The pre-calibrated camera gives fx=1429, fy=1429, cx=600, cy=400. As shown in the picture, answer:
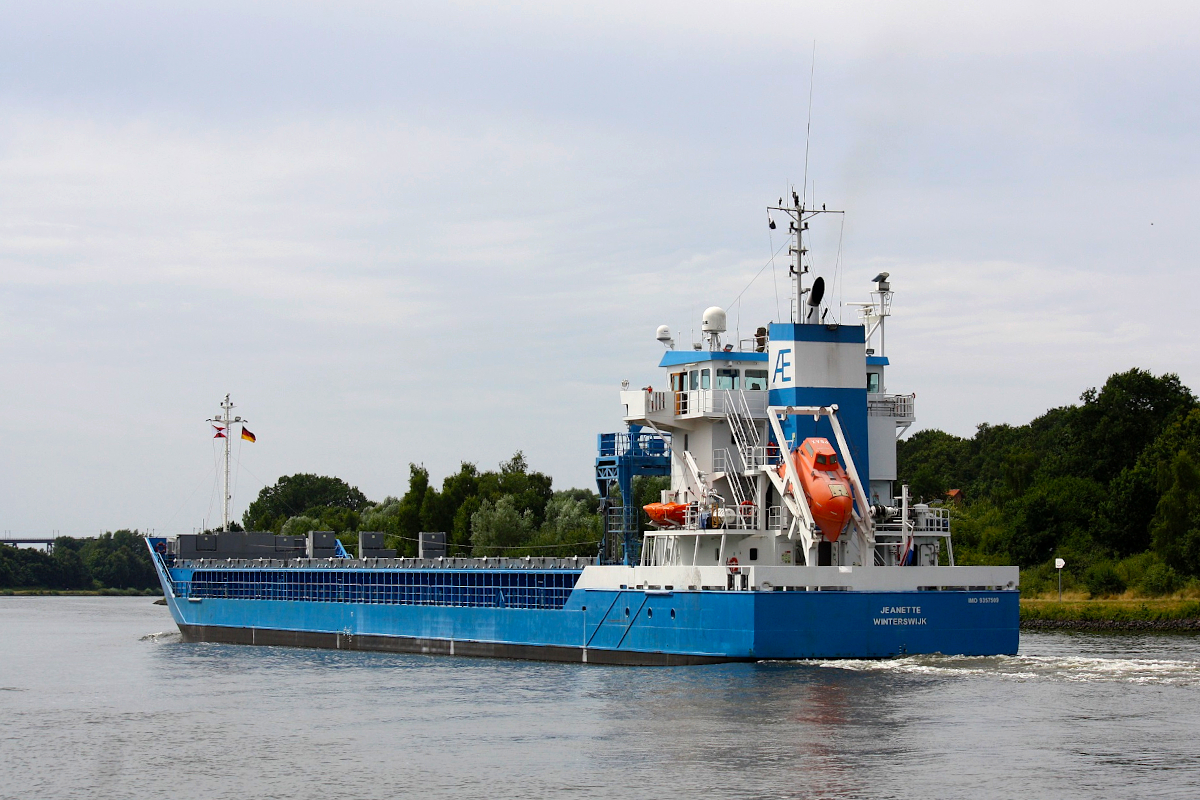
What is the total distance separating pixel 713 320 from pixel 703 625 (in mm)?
9307

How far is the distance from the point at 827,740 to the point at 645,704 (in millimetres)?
5837

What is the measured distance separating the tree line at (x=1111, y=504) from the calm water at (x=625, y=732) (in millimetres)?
23111

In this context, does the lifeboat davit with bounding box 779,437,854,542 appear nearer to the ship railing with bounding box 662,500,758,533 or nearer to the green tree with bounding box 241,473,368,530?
the ship railing with bounding box 662,500,758,533

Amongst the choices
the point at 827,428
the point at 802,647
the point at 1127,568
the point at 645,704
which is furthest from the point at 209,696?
the point at 1127,568

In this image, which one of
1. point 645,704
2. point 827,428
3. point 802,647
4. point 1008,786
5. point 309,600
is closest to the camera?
point 1008,786

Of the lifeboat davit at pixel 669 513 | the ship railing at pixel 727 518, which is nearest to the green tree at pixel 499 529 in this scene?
the lifeboat davit at pixel 669 513

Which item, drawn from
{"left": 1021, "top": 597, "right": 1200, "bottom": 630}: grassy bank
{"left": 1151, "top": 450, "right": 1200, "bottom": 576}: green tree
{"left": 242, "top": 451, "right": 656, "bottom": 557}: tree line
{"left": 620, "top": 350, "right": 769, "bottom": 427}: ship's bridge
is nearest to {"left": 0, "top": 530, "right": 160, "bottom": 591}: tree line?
{"left": 242, "top": 451, "right": 656, "bottom": 557}: tree line

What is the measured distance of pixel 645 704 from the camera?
29.4 m

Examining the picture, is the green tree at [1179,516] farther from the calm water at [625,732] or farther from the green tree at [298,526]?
the green tree at [298,526]

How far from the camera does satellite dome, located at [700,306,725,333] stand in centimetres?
3988

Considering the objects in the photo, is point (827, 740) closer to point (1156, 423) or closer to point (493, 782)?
point (493, 782)

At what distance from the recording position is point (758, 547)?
1419 inches

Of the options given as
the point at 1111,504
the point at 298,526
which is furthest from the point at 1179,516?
the point at 298,526

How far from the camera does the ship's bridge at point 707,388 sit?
1497 inches
